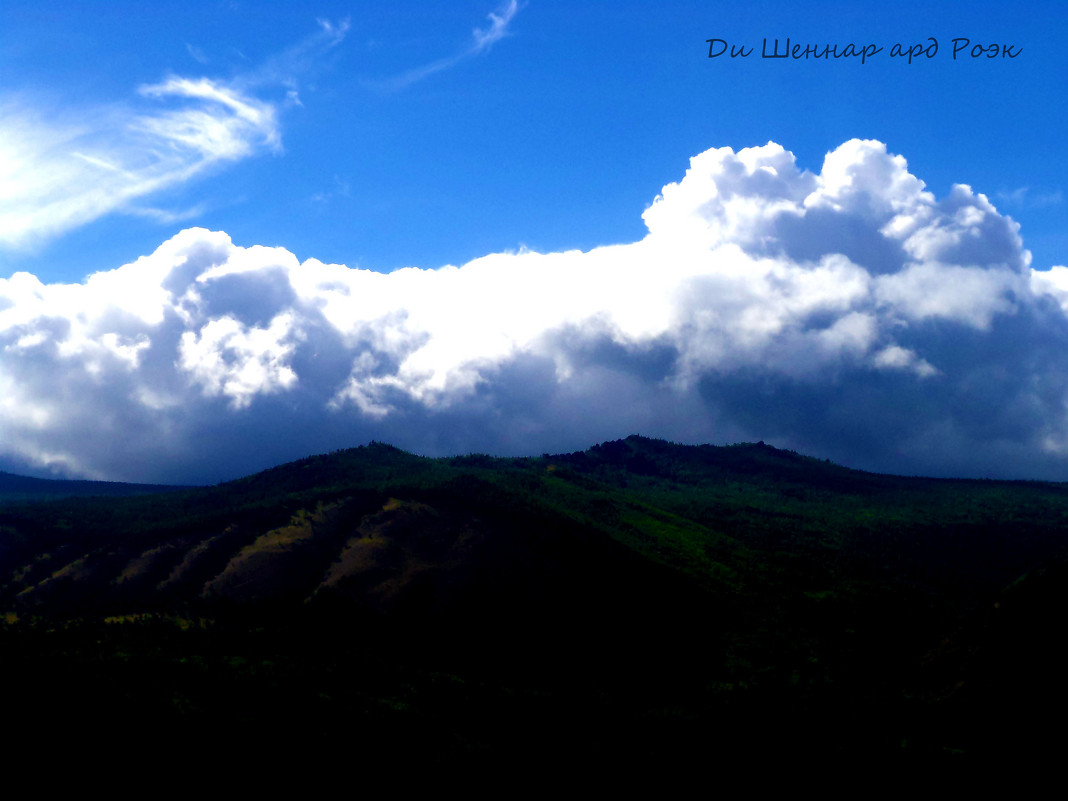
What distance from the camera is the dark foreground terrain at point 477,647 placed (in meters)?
82.9

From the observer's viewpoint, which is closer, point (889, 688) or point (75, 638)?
point (75, 638)

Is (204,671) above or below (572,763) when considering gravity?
above

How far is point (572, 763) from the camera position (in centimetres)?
8350

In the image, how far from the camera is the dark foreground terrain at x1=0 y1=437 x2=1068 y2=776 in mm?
82938

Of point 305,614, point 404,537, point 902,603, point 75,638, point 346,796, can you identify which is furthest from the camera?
point 902,603

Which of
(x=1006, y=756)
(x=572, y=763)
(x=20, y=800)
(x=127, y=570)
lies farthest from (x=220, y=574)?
(x=1006, y=756)

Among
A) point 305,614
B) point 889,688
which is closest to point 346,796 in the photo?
point 305,614

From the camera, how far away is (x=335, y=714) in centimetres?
8500

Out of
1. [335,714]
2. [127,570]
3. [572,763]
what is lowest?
[572,763]

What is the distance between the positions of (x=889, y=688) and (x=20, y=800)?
115 meters

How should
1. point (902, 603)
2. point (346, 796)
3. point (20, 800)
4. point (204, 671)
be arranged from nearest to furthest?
point (20, 800)
point (346, 796)
point (204, 671)
point (902, 603)

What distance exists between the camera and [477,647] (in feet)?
381

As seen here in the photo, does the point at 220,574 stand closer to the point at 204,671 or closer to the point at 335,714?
the point at 204,671

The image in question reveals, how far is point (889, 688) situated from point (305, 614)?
97275 mm
